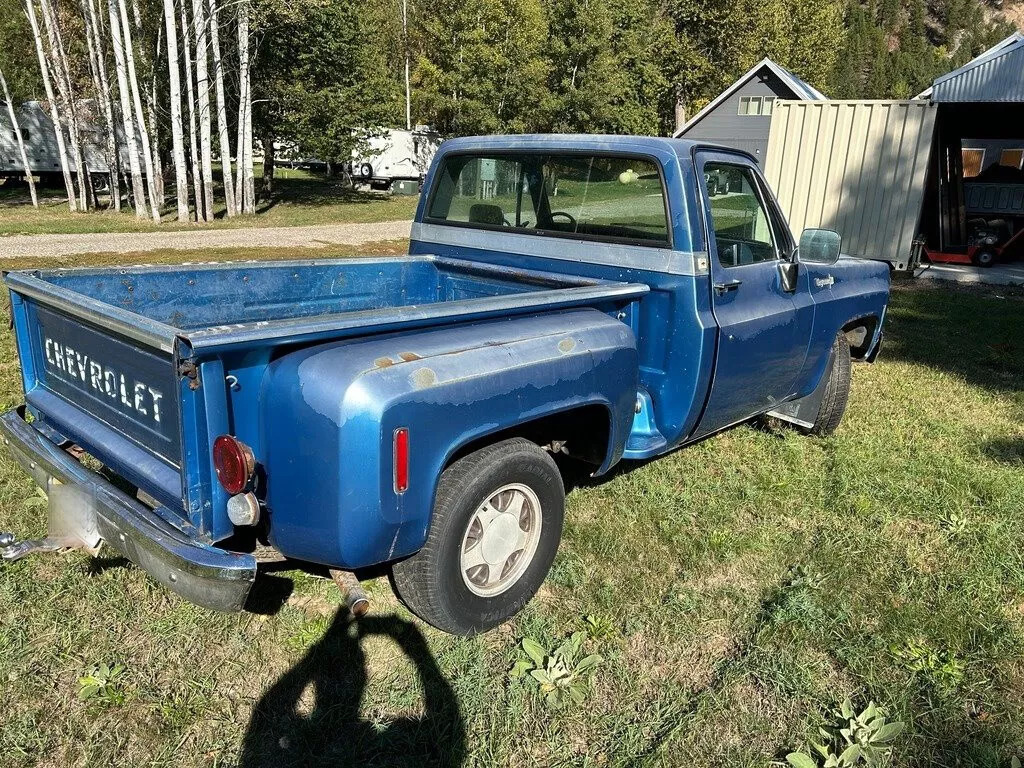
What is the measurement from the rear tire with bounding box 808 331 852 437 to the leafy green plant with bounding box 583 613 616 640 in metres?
2.66

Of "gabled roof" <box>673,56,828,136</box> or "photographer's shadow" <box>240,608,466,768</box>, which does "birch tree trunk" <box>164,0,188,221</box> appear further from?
"gabled roof" <box>673,56,828,136</box>

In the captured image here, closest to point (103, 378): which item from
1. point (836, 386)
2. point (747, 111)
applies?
point (836, 386)

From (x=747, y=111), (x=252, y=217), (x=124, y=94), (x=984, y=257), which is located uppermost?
(x=747, y=111)

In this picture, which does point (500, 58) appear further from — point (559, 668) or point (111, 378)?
point (559, 668)

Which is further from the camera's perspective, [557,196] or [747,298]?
[557,196]

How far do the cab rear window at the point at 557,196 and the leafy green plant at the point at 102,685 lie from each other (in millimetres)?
2800

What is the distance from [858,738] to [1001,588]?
1.45 meters

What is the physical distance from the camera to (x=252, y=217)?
20.7 metres

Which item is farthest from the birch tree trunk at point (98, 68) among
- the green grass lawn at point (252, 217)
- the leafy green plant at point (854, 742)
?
the leafy green plant at point (854, 742)

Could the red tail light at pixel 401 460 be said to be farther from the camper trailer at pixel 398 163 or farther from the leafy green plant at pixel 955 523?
the camper trailer at pixel 398 163

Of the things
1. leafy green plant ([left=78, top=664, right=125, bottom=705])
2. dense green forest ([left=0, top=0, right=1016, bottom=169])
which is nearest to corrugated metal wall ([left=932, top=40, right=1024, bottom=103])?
dense green forest ([left=0, top=0, right=1016, bottom=169])

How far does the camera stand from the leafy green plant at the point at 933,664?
3.01 metres

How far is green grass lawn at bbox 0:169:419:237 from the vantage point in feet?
57.8

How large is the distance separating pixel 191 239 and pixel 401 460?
14.9m
